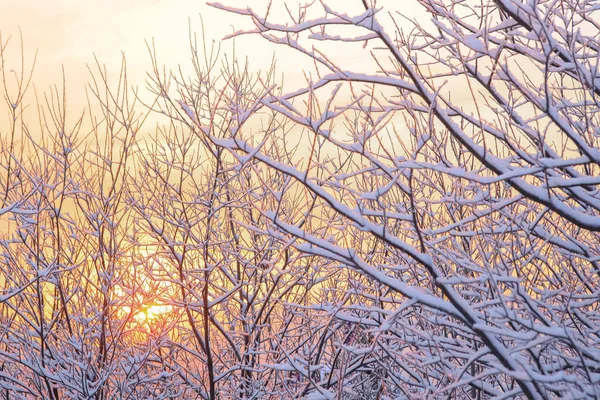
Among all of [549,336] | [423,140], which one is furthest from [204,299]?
[549,336]

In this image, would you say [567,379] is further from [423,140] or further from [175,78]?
[175,78]

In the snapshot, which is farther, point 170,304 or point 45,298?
point 45,298

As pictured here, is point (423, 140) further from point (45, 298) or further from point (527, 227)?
point (45, 298)

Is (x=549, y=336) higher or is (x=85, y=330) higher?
(x=85, y=330)

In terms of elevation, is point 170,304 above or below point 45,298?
below

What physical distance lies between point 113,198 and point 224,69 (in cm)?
271

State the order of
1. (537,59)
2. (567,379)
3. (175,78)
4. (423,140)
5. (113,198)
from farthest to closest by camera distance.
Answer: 1. (175,78)
2. (113,198)
3. (537,59)
4. (423,140)
5. (567,379)

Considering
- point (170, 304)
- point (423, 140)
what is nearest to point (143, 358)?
point (170, 304)

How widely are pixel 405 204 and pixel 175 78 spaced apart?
3.89m

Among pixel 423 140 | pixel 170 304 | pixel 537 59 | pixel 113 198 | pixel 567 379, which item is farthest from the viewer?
pixel 113 198

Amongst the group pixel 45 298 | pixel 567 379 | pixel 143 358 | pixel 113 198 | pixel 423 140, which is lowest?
pixel 567 379

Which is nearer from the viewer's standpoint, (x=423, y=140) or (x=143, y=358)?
(x=423, y=140)

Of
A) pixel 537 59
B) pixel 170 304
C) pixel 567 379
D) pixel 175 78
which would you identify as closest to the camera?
pixel 567 379

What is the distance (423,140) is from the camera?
3529 millimetres
